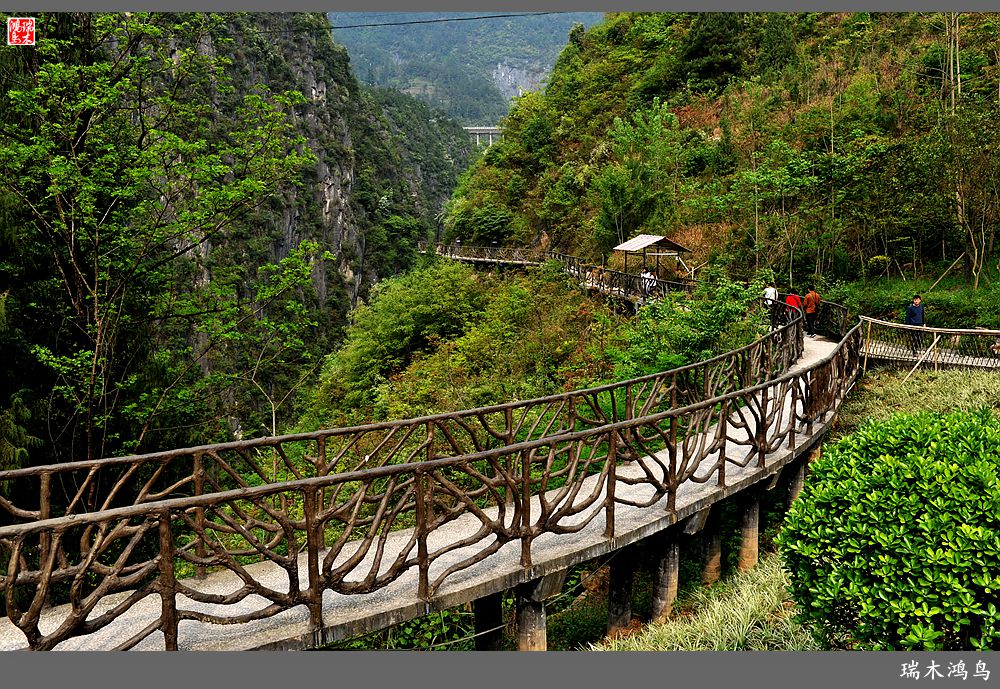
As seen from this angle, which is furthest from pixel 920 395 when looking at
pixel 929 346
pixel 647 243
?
pixel 647 243

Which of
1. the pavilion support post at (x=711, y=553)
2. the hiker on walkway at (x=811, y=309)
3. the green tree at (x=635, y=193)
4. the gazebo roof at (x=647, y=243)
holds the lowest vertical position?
the pavilion support post at (x=711, y=553)

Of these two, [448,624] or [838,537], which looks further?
[448,624]

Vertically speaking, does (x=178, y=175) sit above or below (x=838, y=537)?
above

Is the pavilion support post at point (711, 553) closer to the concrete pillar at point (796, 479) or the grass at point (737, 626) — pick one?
the grass at point (737, 626)

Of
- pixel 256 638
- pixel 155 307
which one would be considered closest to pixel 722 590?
pixel 256 638

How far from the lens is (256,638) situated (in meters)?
4.26

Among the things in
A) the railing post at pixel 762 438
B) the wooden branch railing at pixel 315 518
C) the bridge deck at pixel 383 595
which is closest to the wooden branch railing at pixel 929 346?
the wooden branch railing at pixel 315 518

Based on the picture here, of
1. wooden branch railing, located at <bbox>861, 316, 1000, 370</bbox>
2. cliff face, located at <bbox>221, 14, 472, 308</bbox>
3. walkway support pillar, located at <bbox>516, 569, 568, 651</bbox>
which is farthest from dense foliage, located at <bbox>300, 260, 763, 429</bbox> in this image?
cliff face, located at <bbox>221, 14, 472, 308</bbox>

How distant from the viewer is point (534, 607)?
5.40 meters

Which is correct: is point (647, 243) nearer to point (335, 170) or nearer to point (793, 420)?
point (793, 420)

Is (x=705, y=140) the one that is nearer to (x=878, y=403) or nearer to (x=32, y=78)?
(x=878, y=403)

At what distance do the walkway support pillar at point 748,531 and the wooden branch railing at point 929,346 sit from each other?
5.82 metres

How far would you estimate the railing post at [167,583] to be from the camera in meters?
3.70

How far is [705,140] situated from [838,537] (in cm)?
2773
